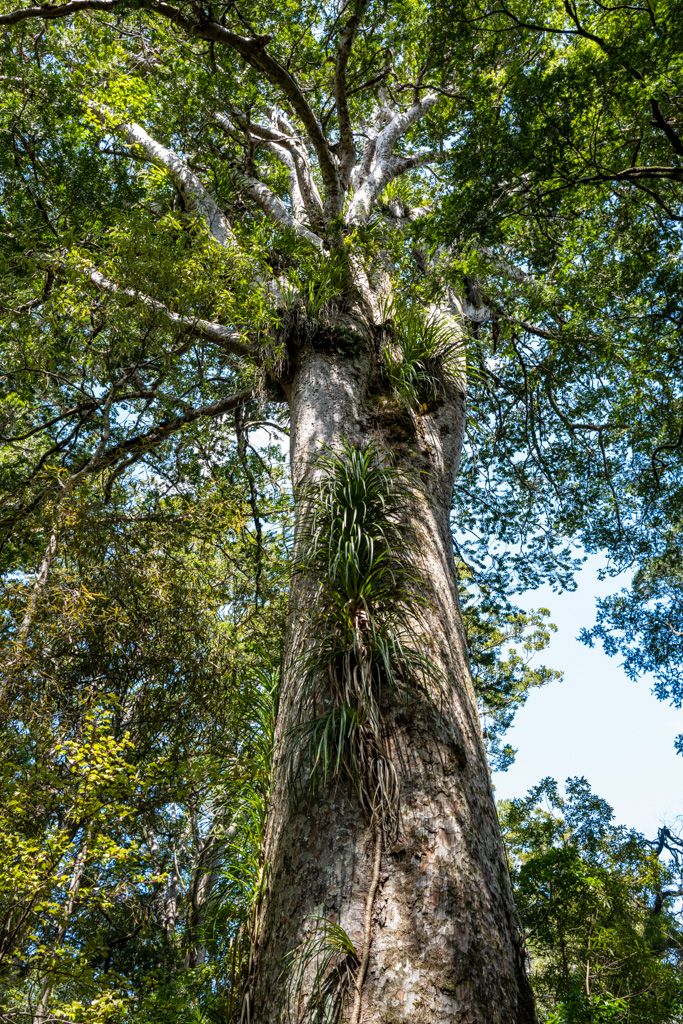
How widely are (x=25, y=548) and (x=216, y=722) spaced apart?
2.55 meters

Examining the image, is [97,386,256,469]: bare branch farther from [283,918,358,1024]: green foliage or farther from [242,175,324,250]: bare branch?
[283,918,358,1024]: green foliage

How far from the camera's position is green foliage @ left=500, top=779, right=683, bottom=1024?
6.72 m

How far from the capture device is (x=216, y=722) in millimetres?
6098

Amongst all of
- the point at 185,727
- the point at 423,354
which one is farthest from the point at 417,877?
the point at 185,727

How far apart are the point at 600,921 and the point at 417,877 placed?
30.4ft

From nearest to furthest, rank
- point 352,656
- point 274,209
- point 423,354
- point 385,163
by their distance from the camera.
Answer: point 352,656
point 423,354
point 274,209
point 385,163

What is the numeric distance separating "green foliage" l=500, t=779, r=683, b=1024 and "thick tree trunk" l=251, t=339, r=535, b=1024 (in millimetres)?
4835

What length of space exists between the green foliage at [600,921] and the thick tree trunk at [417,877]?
15.9ft

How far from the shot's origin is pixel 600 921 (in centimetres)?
941

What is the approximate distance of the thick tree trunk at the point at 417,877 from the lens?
6.57 feet

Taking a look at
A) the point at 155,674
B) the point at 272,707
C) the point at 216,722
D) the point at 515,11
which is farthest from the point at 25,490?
the point at 515,11

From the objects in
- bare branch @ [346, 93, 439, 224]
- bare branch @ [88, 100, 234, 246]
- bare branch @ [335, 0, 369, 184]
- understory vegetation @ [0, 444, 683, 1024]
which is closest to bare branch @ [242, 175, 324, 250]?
bare branch @ [346, 93, 439, 224]

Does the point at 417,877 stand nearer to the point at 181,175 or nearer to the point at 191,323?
the point at 191,323

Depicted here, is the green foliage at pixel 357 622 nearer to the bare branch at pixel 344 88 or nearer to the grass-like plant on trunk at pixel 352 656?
the grass-like plant on trunk at pixel 352 656
